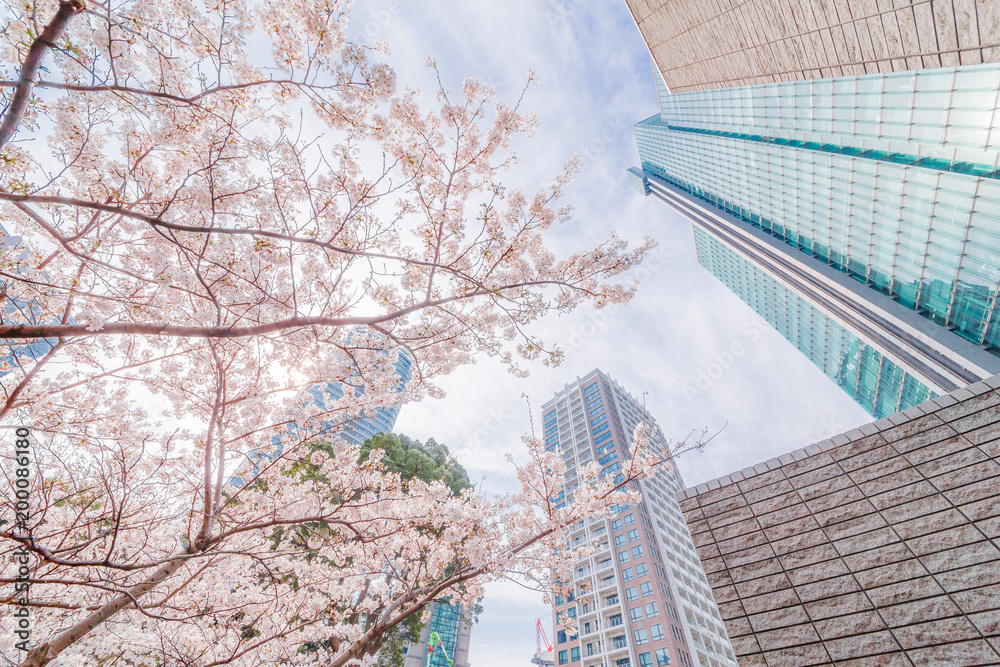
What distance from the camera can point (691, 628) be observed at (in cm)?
3409

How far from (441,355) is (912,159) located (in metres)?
38.2

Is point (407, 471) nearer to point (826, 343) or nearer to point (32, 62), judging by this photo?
point (32, 62)

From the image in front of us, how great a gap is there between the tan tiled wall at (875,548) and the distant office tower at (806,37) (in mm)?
18584

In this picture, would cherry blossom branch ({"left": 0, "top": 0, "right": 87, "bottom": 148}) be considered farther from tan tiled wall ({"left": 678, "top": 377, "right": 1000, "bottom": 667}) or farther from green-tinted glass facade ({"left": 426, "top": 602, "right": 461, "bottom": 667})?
green-tinted glass facade ({"left": 426, "top": 602, "right": 461, "bottom": 667})

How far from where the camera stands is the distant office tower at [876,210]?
21828mm

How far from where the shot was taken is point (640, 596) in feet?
115

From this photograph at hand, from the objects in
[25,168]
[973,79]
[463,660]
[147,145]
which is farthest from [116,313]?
[463,660]

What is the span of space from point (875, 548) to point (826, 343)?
59920 mm

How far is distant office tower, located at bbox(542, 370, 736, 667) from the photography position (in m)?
32.6

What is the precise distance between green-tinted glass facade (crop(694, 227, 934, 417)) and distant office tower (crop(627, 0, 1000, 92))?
3077cm

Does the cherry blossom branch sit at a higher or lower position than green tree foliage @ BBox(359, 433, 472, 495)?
lower

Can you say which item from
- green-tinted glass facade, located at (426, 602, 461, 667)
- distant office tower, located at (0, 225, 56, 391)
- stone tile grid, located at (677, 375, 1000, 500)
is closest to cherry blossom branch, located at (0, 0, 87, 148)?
distant office tower, located at (0, 225, 56, 391)

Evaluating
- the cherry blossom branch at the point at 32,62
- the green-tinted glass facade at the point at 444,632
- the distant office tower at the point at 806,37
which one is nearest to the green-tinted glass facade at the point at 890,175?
the distant office tower at the point at 806,37

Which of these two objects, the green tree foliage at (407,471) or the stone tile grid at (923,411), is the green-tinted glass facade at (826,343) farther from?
the stone tile grid at (923,411)
